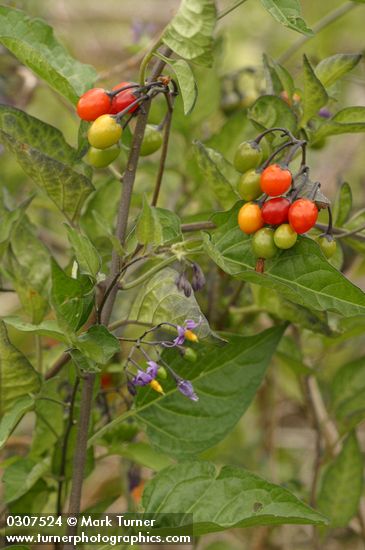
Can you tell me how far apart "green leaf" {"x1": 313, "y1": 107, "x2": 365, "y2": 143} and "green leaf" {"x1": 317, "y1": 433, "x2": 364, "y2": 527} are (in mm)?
572

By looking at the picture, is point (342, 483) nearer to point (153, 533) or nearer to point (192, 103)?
point (153, 533)

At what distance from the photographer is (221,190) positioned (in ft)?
3.56

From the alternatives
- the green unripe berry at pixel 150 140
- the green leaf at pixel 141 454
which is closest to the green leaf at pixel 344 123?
the green unripe berry at pixel 150 140

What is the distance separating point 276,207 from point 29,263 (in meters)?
0.48

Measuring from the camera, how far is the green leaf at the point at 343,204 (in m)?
1.09

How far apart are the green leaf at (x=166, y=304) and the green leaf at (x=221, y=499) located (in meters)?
0.20

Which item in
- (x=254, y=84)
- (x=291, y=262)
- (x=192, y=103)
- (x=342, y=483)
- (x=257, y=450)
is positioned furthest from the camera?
(x=257, y=450)

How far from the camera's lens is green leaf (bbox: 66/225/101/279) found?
87 cm

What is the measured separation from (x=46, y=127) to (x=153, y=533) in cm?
55

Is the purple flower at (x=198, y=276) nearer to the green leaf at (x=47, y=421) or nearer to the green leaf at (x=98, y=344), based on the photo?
the green leaf at (x=98, y=344)

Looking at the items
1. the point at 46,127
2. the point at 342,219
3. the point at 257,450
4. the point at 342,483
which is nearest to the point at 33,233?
the point at 46,127

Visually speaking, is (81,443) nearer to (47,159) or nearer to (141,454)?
(141,454)

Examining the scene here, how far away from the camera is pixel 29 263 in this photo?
1.21 meters

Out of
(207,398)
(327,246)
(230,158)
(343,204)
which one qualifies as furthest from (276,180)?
(230,158)
